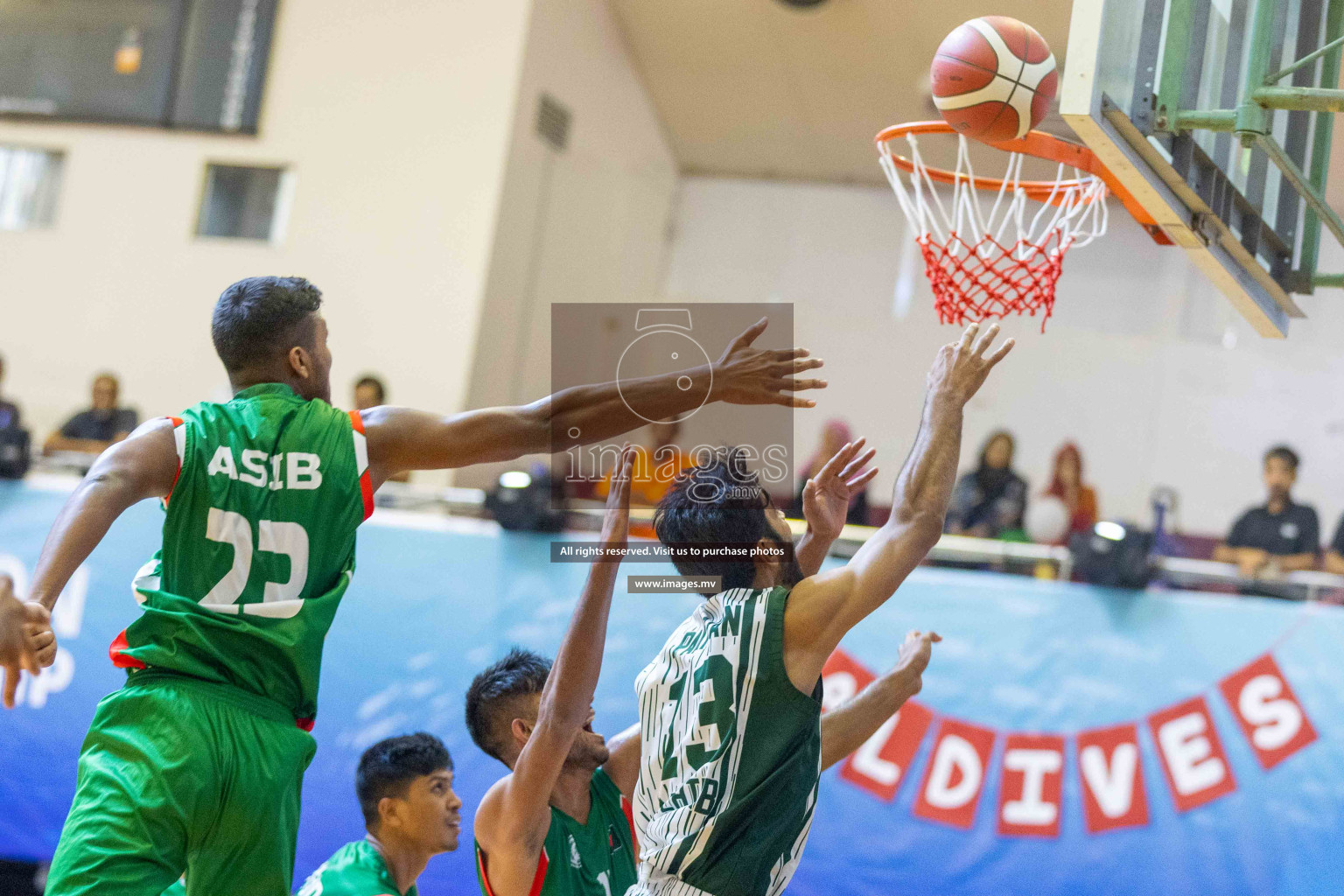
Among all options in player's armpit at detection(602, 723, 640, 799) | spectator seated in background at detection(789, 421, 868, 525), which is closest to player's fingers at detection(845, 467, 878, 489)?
player's armpit at detection(602, 723, 640, 799)

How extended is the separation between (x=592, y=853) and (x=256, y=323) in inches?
68.5

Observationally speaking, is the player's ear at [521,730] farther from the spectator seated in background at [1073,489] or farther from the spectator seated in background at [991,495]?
the spectator seated in background at [1073,489]

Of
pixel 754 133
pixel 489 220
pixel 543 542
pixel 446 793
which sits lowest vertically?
pixel 446 793

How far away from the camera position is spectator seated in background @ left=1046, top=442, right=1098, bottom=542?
28.2 ft

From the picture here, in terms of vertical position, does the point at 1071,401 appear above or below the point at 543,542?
above

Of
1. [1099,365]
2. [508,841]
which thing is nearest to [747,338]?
[508,841]

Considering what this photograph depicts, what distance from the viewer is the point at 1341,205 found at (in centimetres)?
452

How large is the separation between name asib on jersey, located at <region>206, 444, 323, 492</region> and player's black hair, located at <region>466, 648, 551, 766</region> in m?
0.93

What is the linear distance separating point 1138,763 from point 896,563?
3.86 meters

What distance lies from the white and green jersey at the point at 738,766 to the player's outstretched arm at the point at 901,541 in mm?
57

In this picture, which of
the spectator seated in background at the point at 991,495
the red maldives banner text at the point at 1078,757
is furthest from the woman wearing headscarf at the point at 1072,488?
the red maldives banner text at the point at 1078,757

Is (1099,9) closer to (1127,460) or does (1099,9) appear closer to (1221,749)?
(1221,749)

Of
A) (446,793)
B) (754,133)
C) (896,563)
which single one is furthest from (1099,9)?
(754,133)

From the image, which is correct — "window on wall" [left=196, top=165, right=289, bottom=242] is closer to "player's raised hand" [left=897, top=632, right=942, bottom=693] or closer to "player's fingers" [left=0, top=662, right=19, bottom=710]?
"player's raised hand" [left=897, top=632, right=942, bottom=693]
